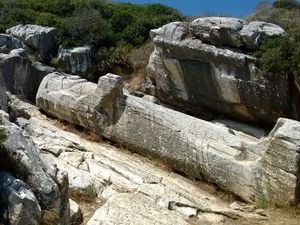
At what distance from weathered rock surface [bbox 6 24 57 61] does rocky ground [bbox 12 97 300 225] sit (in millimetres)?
5470

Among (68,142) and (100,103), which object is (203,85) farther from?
(68,142)

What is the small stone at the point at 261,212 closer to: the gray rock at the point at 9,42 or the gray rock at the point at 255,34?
the gray rock at the point at 255,34

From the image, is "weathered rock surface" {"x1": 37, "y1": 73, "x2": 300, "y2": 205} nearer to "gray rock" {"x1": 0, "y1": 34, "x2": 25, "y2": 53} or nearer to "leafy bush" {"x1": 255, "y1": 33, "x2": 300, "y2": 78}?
"leafy bush" {"x1": 255, "y1": 33, "x2": 300, "y2": 78}

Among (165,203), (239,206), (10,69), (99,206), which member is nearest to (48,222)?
(99,206)

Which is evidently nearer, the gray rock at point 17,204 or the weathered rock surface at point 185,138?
the gray rock at point 17,204

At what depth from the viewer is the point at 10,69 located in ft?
50.8

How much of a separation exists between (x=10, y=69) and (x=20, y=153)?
9043mm

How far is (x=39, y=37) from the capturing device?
18.4 meters

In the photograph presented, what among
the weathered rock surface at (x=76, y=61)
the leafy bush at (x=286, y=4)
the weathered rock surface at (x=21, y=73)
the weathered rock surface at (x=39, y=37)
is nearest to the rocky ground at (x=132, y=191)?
the weathered rock surface at (x=21, y=73)

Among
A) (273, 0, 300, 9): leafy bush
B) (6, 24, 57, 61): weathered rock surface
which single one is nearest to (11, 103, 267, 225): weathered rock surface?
(6, 24, 57, 61): weathered rock surface

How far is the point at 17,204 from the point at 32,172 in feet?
2.41

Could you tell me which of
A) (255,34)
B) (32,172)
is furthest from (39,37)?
(32,172)

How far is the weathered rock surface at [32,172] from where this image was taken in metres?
6.87

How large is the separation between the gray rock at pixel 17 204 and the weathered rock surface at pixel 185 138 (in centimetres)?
532
